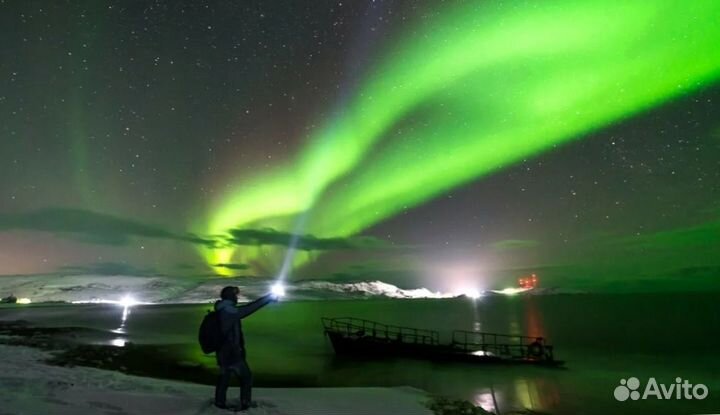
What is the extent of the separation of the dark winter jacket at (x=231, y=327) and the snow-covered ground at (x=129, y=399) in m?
1.27

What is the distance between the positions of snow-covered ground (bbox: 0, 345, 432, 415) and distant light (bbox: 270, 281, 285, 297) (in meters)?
2.45

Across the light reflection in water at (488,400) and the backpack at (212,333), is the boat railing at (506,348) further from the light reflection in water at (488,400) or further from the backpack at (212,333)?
the backpack at (212,333)

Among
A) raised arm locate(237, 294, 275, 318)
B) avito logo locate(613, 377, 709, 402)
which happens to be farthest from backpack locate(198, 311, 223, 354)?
avito logo locate(613, 377, 709, 402)

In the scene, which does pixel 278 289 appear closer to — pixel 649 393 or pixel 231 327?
pixel 231 327

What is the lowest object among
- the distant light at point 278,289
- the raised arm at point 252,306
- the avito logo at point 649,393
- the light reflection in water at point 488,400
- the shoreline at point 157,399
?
the avito logo at point 649,393

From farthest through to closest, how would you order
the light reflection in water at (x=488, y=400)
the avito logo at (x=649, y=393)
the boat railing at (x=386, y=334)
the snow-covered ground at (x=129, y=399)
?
the boat railing at (x=386, y=334) < the avito logo at (x=649, y=393) < the light reflection in water at (x=488, y=400) < the snow-covered ground at (x=129, y=399)

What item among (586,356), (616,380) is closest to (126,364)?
(616,380)

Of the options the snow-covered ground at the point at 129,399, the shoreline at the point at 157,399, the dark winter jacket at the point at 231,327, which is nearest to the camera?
the dark winter jacket at the point at 231,327

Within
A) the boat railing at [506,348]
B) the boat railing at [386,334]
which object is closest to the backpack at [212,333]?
the boat railing at [386,334]

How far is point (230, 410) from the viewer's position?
911 centimetres

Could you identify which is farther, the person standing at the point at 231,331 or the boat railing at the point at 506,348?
the boat railing at the point at 506,348

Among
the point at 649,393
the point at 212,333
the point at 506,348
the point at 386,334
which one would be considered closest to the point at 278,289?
the point at 212,333

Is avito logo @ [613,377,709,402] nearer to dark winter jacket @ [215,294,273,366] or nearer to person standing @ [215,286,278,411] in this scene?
person standing @ [215,286,278,411]

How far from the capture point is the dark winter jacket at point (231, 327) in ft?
27.3
